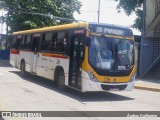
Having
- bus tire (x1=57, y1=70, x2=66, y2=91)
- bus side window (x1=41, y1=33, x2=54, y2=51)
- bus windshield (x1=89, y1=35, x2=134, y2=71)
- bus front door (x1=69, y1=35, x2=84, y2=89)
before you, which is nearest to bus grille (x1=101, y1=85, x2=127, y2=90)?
bus windshield (x1=89, y1=35, x2=134, y2=71)

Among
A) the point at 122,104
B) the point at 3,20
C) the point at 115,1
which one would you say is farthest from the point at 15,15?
the point at 122,104

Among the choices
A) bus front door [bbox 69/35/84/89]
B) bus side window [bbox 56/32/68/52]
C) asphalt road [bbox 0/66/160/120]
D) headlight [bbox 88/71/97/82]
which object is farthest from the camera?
bus side window [bbox 56/32/68/52]

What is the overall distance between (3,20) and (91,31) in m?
23.0

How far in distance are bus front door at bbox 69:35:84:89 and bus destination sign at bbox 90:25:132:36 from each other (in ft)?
2.02

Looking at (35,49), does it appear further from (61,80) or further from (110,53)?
(110,53)

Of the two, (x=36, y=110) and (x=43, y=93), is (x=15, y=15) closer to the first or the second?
(x=43, y=93)

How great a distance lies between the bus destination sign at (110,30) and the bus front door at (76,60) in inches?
24.2

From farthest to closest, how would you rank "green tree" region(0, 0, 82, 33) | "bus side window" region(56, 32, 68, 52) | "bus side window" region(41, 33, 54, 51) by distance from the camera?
"green tree" region(0, 0, 82, 33) → "bus side window" region(41, 33, 54, 51) → "bus side window" region(56, 32, 68, 52)

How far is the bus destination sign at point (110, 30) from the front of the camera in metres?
11.9

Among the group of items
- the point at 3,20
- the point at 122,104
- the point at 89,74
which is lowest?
the point at 122,104

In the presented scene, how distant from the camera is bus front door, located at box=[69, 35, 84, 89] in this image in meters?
11.9

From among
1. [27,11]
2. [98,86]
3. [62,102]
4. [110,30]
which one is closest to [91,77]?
[98,86]

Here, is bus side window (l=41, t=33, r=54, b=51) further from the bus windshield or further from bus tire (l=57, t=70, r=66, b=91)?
the bus windshield

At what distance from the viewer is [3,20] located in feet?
108
